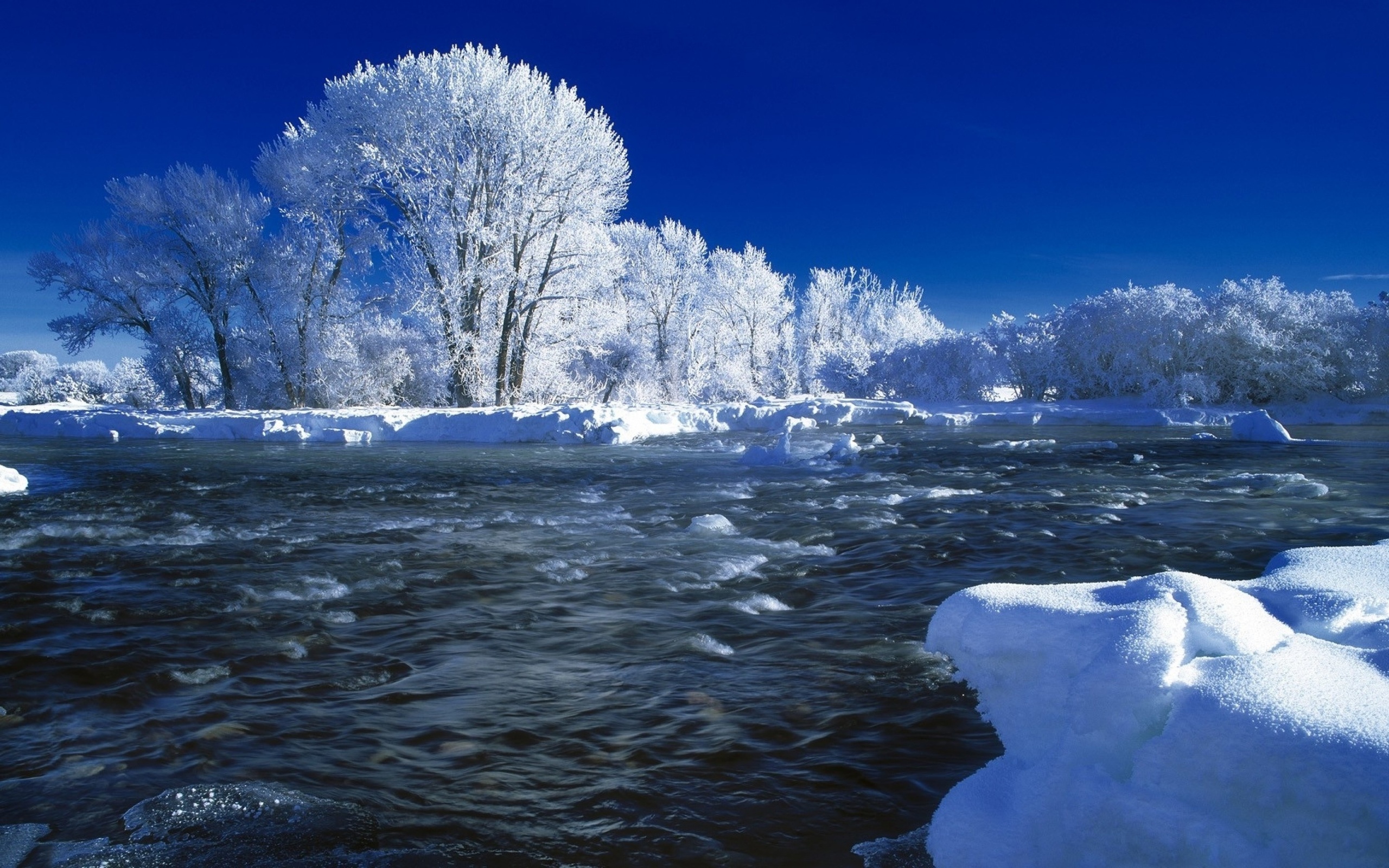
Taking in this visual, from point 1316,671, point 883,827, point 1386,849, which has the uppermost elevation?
point 1316,671

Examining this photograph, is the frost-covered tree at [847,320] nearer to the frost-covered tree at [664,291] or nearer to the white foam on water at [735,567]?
the frost-covered tree at [664,291]

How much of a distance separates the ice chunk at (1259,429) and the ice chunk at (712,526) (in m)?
16.1

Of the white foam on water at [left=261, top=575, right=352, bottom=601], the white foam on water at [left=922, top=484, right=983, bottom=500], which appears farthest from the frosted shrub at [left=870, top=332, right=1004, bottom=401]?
the white foam on water at [left=261, top=575, right=352, bottom=601]

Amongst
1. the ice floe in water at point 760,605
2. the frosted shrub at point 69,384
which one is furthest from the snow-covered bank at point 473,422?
the frosted shrub at point 69,384

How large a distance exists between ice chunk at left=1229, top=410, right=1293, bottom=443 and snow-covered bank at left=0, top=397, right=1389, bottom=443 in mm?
237

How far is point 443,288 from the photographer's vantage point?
21656 mm

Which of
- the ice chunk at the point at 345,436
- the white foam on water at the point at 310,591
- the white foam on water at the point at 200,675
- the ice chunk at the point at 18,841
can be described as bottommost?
the ice chunk at the point at 18,841

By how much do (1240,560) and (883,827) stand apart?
4489 millimetres

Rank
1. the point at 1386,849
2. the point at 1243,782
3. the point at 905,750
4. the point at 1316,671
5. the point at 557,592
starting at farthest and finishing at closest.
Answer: the point at 557,592 → the point at 905,750 → the point at 1316,671 → the point at 1243,782 → the point at 1386,849

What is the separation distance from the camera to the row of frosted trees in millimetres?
21438

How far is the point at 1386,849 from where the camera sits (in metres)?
1.34

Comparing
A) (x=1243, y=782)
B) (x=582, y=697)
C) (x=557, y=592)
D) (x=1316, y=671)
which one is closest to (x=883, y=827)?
(x=1243, y=782)

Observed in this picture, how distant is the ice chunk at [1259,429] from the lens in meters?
17.2

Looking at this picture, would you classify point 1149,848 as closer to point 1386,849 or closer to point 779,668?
point 1386,849
